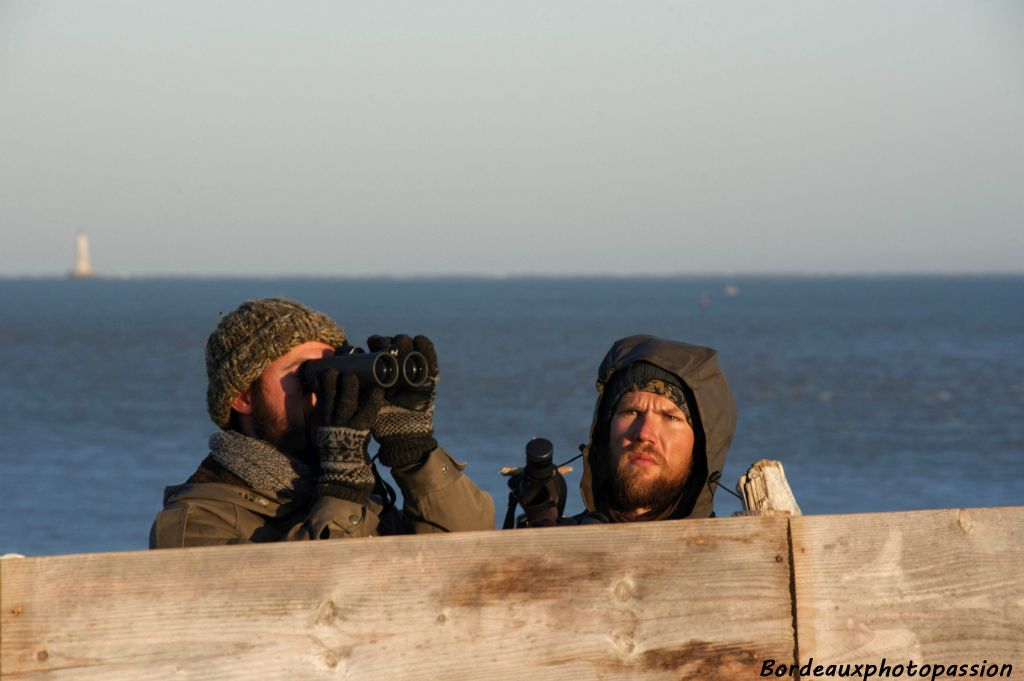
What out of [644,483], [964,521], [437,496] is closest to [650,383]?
[644,483]

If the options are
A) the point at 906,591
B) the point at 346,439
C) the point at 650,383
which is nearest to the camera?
the point at 906,591

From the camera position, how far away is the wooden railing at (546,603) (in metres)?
2.54

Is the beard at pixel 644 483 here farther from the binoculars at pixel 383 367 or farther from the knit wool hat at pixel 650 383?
the binoculars at pixel 383 367

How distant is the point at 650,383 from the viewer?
4.46m

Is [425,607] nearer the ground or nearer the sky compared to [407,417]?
nearer the ground

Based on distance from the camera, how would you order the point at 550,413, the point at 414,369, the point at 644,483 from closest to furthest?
1. the point at 414,369
2. the point at 644,483
3. the point at 550,413

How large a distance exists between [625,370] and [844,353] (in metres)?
53.8

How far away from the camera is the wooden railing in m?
2.54

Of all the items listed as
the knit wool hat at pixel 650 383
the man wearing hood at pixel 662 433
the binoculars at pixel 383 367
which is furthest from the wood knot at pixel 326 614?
the knit wool hat at pixel 650 383

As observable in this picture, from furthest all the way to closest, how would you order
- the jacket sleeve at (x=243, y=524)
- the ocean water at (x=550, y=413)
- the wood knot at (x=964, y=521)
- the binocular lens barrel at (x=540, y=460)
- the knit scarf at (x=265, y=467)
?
the ocean water at (x=550, y=413) → the binocular lens barrel at (x=540, y=460) → the knit scarf at (x=265, y=467) → the jacket sleeve at (x=243, y=524) → the wood knot at (x=964, y=521)

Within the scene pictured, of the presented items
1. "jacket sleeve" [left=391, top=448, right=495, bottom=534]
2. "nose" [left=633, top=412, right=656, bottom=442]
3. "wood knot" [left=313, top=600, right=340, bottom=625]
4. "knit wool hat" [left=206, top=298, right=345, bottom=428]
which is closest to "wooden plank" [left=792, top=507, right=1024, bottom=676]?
"wood knot" [left=313, top=600, right=340, bottom=625]

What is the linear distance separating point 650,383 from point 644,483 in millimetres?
347

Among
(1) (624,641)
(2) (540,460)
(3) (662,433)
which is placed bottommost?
(1) (624,641)

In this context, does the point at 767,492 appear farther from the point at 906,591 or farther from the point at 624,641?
the point at 624,641
